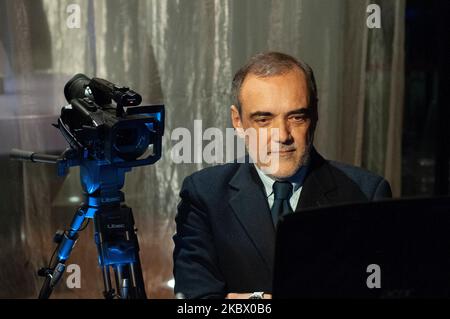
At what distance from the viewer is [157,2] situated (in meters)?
2.48

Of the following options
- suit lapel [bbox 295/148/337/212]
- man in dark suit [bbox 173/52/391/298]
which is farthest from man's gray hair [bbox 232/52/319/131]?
suit lapel [bbox 295/148/337/212]

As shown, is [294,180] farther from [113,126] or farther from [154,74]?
[154,74]

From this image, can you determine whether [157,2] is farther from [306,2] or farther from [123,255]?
[123,255]

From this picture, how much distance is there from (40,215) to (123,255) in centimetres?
114

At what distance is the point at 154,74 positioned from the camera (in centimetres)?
252

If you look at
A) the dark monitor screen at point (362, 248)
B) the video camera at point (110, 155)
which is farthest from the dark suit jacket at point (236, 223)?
the dark monitor screen at point (362, 248)

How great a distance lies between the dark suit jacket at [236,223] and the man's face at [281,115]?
0.30 feet

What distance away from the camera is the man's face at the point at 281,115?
1456mm

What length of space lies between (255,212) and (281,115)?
233 mm

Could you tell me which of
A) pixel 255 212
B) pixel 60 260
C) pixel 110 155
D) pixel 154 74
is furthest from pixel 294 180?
pixel 154 74

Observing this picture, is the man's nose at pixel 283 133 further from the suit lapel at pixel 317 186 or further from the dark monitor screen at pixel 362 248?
the dark monitor screen at pixel 362 248

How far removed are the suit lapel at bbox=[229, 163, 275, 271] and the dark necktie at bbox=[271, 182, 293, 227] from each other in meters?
0.02
